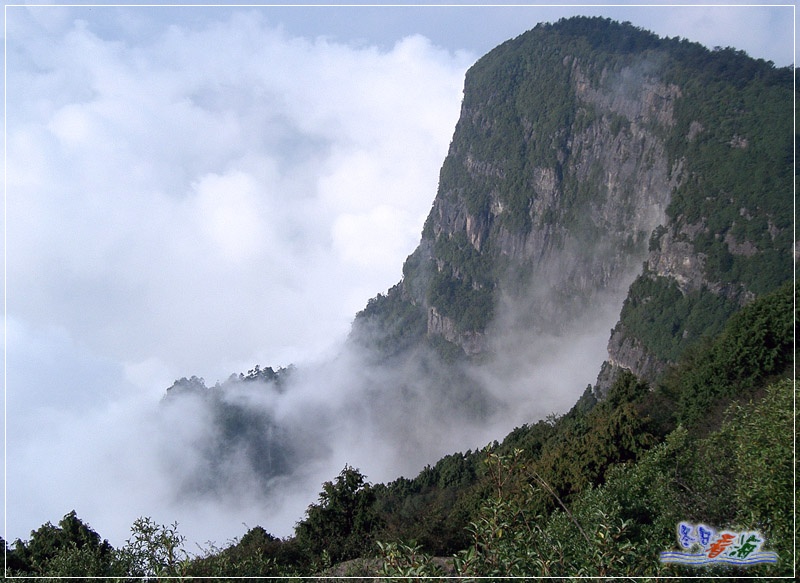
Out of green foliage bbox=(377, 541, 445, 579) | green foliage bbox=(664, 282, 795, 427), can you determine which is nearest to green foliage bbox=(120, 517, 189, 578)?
green foliage bbox=(377, 541, 445, 579)

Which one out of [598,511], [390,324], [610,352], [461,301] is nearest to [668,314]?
[610,352]

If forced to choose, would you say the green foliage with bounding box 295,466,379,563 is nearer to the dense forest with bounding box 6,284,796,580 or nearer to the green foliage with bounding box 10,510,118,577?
the dense forest with bounding box 6,284,796,580

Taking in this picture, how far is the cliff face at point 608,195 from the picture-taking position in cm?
7462

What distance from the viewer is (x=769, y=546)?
919cm

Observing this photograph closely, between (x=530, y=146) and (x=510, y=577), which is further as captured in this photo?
(x=530, y=146)

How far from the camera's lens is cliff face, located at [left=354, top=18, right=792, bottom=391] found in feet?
245

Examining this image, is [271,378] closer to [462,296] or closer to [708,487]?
[462,296]

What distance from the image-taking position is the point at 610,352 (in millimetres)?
82562

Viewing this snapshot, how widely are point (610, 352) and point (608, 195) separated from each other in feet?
111

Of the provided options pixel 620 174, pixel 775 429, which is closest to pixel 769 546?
pixel 775 429

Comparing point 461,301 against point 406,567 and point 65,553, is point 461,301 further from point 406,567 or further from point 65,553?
point 406,567

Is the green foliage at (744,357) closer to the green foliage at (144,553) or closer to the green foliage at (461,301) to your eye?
the green foliage at (144,553)

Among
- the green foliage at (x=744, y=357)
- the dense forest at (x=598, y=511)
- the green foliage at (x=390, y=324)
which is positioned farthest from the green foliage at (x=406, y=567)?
the green foliage at (x=390, y=324)

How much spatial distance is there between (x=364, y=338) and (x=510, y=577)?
149335 millimetres
